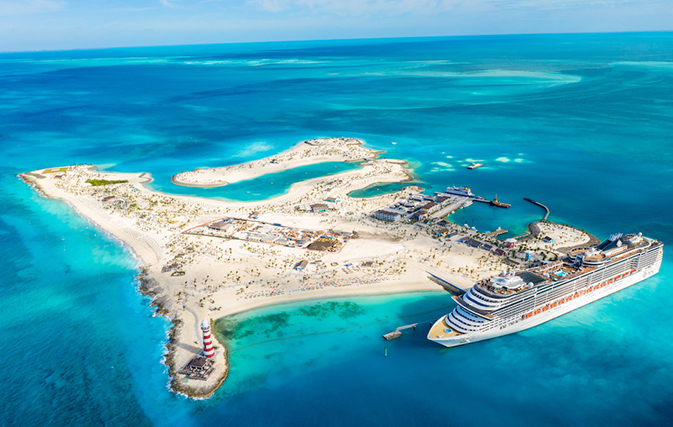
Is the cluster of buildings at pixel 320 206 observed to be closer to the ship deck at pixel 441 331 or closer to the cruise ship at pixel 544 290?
the cruise ship at pixel 544 290

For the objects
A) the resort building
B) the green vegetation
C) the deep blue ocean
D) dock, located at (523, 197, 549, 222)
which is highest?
the green vegetation

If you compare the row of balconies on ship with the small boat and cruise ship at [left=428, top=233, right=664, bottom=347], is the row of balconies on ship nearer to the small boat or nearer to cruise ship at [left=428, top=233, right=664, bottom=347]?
cruise ship at [left=428, top=233, right=664, bottom=347]

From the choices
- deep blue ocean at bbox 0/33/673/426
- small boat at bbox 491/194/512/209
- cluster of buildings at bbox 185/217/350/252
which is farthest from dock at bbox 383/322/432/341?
small boat at bbox 491/194/512/209

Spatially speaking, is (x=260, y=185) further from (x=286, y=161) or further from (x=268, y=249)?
(x=268, y=249)

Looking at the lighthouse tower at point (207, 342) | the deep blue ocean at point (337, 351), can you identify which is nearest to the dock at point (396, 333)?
the deep blue ocean at point (337, 351)

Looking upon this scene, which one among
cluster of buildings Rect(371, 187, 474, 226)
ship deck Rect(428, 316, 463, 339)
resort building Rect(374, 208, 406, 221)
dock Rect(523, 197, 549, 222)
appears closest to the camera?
ship deck Rect(428, 316, 463, 339)

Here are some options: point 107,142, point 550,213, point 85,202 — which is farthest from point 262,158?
point 550,213

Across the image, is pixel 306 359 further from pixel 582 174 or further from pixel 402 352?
pixel 582 174
